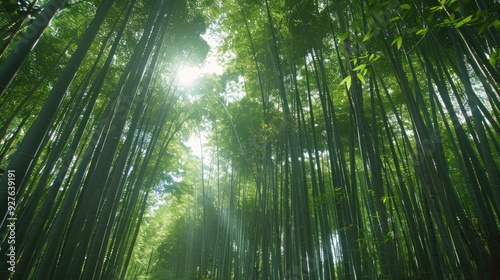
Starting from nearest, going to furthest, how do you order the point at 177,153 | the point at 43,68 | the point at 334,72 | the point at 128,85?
1. the point at 128,85
2. the point at 43,68
3. the point at 334,72
4. the point at 177,153

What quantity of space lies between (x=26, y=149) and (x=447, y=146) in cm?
673

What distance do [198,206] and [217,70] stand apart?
18.1ft

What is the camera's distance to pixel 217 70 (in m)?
6.64

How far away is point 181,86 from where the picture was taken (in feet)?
17.7

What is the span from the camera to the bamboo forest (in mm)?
1656

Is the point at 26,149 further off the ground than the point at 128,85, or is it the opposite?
the point at 128,85

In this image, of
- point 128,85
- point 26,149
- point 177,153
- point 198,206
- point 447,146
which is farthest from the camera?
point 198,206

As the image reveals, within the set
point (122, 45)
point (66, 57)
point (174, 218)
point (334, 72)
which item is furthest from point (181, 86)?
point (174, 218)

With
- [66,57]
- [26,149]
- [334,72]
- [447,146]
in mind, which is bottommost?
[26,149]

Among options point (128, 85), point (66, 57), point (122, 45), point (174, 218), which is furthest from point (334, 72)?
point (174, 218)

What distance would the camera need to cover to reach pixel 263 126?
4750 mm

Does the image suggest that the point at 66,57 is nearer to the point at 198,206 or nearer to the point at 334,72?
the point at 334,72

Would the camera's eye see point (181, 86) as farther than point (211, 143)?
No

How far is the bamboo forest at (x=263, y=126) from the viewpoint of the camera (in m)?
1.66
